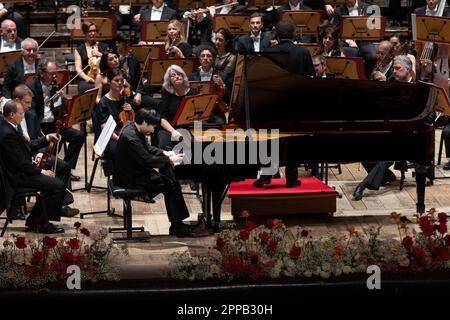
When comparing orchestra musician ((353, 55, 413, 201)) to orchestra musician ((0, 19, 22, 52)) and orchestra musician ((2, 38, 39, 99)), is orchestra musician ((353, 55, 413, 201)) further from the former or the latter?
orchestra musician ((0, 19, 22, 52))

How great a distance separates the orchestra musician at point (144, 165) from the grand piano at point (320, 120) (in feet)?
0.73

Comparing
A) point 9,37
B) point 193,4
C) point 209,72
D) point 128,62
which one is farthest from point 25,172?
point 193,4

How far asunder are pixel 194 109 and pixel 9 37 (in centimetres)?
306

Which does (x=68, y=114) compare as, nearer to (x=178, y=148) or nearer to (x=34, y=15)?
(x=178, y=148)

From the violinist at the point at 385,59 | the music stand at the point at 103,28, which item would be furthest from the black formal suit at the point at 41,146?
the violinist at the point at 385,59

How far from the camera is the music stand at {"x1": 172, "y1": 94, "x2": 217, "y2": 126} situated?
37.6ft

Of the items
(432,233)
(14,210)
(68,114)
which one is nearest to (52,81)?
(68,114)

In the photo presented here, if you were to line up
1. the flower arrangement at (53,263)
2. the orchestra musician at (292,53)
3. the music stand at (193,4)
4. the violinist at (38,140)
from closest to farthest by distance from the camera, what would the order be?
the flower arrangement at (53,263) → the violinist at (38,140) → the orchestra musician at (292,53) → the music stand at (193,4)

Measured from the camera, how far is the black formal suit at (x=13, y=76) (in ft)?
41.4

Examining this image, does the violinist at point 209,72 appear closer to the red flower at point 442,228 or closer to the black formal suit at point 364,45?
the black formal suit at point 364,45

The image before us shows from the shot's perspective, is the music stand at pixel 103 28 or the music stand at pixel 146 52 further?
the music stand at pixel 103 28

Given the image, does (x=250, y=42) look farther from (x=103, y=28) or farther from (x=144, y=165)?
(x=144, y=165)

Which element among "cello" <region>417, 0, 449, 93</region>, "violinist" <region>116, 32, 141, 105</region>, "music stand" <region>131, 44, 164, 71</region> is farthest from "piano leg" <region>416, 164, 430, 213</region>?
"music stand" <region>131, 44, 164, 71</region>

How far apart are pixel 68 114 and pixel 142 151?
115cm
